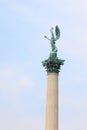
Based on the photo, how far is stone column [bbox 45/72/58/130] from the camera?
30.7 meters

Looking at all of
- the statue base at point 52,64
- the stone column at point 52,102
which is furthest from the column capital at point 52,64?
the stone column at point 52,102

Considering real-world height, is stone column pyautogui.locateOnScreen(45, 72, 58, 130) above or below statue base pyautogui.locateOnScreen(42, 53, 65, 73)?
below

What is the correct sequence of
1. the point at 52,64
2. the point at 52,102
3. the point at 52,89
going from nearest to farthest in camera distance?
the point at 52,102
the point at 52,89
the point at 52,64

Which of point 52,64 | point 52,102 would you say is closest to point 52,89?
point 52,102

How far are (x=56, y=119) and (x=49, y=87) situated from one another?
10.0ft

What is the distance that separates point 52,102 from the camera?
31172 millimetres

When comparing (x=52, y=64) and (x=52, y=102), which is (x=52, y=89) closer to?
(x=52, y=102)

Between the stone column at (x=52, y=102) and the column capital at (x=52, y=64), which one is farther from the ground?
the column capital at (x=52, y=64)

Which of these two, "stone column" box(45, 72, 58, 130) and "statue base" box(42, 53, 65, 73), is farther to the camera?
"statue base" box(42, 53, 65, 73)

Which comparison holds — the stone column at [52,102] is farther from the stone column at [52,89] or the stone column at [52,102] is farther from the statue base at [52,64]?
the statue base at [52,64]

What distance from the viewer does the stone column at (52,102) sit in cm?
3069

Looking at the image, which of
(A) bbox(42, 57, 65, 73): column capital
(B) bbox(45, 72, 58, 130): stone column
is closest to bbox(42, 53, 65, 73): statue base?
(A) bbox(42, 57, 65, 73): column capital

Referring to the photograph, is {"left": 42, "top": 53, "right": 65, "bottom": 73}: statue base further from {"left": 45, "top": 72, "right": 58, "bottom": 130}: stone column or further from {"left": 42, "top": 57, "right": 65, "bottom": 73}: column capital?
{"left": 45, "top": 72, "right": 58, "bottom": 130}: stone column

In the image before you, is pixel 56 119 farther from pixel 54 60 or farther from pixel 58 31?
pixel 58 31
